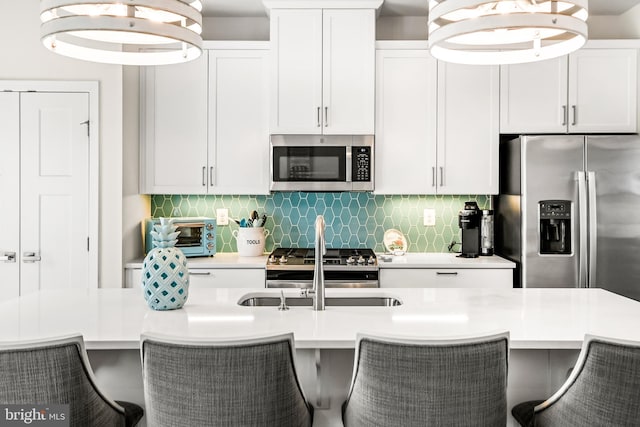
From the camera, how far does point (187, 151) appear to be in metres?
3.98

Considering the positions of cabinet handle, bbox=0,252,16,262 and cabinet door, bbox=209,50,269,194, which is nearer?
cabinet handle, bbox=0,252,16,262

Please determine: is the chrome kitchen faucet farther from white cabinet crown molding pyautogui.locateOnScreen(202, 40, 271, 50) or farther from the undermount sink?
white cabinet crown molding pyautogui.locateOnScreen(202, 40, 271, 50)

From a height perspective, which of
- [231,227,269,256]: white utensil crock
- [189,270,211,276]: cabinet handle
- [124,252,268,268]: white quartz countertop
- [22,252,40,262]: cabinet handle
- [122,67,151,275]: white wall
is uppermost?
[122,67,151,275]: white wall

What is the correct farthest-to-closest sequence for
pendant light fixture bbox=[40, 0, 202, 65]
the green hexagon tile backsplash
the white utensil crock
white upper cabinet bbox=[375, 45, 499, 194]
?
the green hexagon tile backsplash < the white utensil crock < white upper cabinet bbox=[375, 45, 499, 194] < pendant light fixture bbox=[40, 0, 202, 65]

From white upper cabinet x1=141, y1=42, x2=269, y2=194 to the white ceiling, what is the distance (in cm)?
33

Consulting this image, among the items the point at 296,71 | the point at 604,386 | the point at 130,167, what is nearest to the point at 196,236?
the point at 130,167

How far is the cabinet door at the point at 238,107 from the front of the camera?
13.1 ft

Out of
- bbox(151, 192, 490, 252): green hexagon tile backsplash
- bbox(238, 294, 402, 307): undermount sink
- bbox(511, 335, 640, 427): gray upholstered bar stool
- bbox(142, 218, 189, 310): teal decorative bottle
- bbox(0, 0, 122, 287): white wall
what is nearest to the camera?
bbox(511, 335, 640, 427): gray upholstered bar stool

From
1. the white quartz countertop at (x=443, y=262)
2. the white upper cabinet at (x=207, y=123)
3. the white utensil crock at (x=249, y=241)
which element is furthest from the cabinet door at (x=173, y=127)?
the white quartz countertop at (x=443, y=262)

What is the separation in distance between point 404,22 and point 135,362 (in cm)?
332

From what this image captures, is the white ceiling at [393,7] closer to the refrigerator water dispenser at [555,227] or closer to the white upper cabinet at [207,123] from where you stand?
the white upper cabinet at [207,123]

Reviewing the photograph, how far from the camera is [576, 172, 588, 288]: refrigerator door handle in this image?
3.62 m

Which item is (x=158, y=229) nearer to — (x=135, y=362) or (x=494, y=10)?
(x=135, y=362)

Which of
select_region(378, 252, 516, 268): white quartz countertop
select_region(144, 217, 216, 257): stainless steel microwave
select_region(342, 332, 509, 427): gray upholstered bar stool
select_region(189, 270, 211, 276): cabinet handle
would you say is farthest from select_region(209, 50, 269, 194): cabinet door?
select_region(342, 332, 509, 427): gray upholstered bar stool
